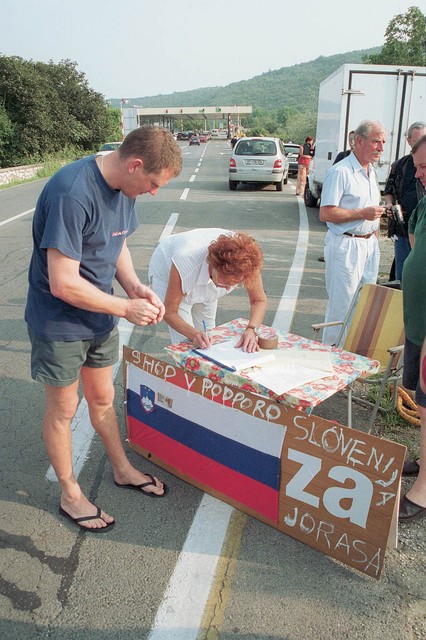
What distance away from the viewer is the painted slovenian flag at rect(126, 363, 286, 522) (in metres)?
2.65

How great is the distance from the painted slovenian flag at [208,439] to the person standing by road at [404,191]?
3.26m

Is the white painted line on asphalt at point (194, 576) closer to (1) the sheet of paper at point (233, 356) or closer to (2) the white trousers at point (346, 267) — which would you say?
(1) the sheet of paper at point (233, 356)

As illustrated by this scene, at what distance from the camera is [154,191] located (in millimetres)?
2467

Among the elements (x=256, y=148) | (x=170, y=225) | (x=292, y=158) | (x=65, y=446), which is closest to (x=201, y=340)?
(x=65, y=446)

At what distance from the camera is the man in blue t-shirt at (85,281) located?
7.22ft

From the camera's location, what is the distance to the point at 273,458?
2.60m

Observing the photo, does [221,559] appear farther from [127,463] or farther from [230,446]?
[127,463]

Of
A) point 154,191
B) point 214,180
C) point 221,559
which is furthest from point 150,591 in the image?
point 214,180

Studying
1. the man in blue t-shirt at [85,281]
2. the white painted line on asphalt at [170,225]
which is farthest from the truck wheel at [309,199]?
the man in blue t-shirt at [85,281]

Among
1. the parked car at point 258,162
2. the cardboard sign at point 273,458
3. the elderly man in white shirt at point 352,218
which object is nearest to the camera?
the cardboard sign at point 273,458

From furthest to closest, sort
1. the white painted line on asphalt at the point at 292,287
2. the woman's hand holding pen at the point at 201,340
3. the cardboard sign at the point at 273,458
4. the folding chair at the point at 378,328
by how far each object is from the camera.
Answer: the white painted line on asphalt at the point at 292,287, the folding chair at the point at 378,328, the woman's hand holding pen at the point at 201,340, the cardboard sign at the point at 273,458

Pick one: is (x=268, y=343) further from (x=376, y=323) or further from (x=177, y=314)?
(x=376, y=323)

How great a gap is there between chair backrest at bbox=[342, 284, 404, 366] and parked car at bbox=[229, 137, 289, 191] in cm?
1341

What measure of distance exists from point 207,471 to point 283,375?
2.25 ft
